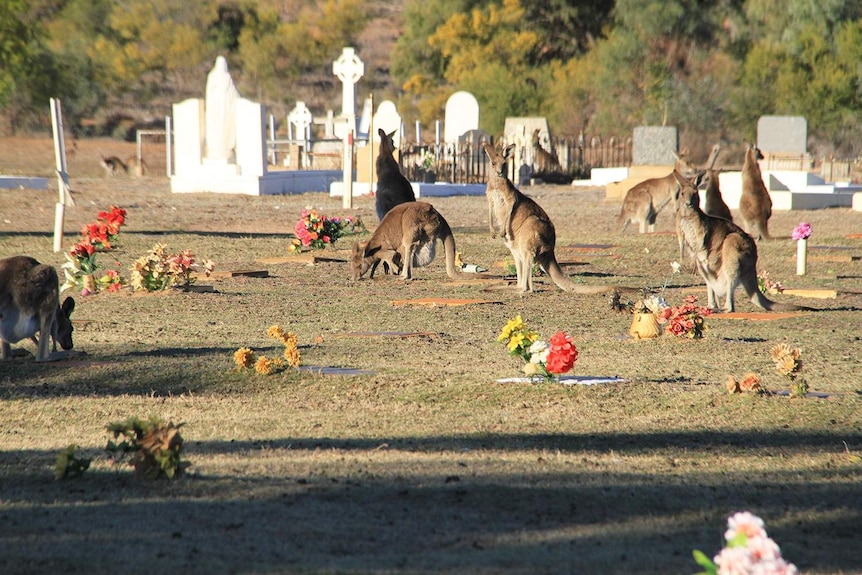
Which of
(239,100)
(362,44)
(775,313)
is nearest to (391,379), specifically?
(775,313)

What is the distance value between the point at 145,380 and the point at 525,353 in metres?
2.50

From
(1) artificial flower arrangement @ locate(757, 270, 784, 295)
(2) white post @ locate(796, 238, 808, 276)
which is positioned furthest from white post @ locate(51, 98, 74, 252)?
(2) white post @ locate(796, 238, 808, 276)

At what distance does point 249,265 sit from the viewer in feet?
50.7

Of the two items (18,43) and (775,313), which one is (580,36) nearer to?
(18,43)

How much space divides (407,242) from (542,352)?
248 inches

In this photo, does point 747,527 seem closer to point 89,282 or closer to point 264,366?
point 264,366

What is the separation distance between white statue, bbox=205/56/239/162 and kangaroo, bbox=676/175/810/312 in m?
19.4

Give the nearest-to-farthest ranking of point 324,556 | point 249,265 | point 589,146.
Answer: point 324,556
point 249,265
point 589,146

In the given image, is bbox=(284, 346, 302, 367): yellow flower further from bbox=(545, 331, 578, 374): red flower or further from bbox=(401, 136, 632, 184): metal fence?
bbox=(401, 136, 632, 184): metal fence

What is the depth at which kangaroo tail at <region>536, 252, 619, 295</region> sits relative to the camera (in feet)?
40.9

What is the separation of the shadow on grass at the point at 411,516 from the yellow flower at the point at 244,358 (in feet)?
5.93

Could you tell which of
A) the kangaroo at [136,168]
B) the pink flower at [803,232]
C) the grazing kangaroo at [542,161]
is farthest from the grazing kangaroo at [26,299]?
the kangaroo at [136,168]

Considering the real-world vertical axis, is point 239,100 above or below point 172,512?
above

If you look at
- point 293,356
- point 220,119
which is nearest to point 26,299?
point 293,356
